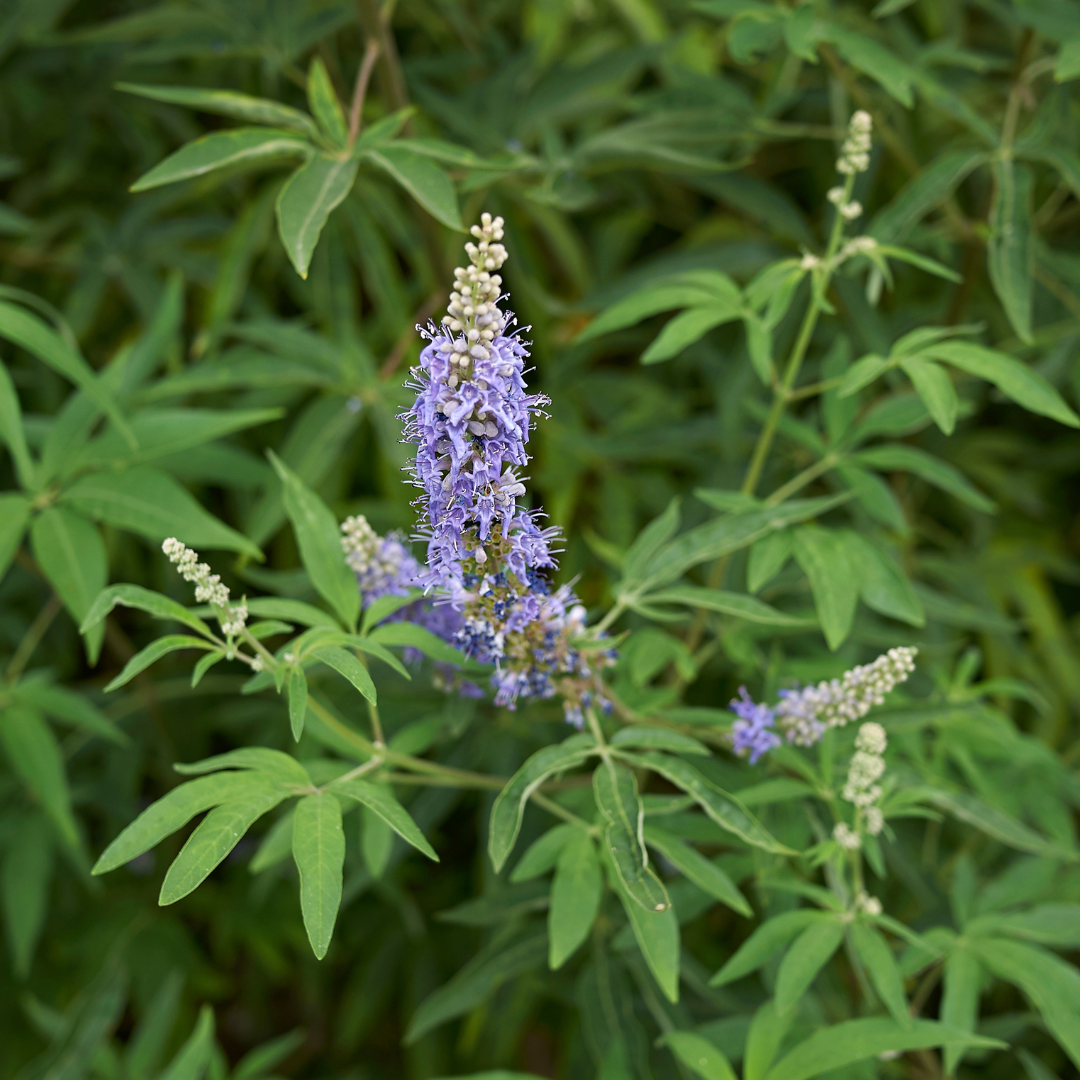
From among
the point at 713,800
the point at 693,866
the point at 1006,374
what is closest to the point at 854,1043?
the point at 693,866

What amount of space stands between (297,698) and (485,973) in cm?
97

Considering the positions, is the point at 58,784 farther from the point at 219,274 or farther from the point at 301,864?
the point at 219,274

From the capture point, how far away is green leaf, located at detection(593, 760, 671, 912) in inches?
53.4

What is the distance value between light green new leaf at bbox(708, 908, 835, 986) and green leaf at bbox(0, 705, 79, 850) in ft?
4.32

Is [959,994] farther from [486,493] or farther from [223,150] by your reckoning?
[223,150]

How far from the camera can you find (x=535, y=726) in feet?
7.75

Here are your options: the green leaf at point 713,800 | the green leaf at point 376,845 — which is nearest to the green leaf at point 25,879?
the green leaf at point 376,845

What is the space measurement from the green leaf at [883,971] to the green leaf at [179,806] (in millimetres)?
901

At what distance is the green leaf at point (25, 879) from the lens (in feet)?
8.00

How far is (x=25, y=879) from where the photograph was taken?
8.22 ft

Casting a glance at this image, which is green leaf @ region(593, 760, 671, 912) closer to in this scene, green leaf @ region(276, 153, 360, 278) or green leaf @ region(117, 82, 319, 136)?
green leaf @ region(276, 153, 360, 278)

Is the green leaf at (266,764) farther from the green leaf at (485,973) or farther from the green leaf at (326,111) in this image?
the green leaf at (326,111)

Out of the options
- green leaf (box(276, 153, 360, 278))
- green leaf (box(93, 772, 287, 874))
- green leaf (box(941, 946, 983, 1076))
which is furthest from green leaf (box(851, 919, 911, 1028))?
A: green leaf (box(276, 153, 360, 278))

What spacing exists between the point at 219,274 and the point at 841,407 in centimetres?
157
